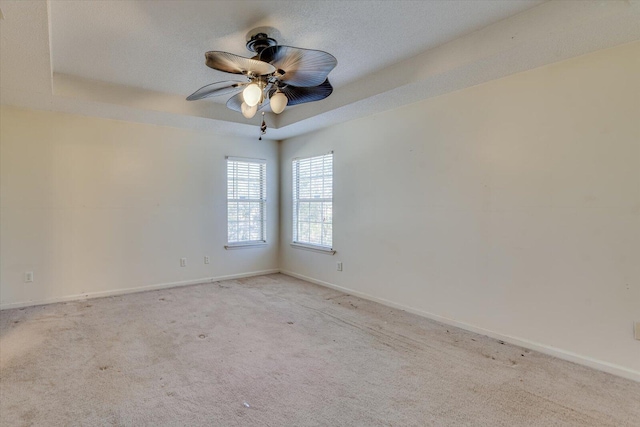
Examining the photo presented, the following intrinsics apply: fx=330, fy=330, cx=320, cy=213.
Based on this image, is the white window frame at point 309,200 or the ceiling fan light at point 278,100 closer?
the ceiling fan light at point 278,100

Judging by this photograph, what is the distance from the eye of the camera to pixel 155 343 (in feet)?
9.32

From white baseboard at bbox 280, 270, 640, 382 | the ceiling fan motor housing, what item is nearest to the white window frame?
white baseboard at bbox 280, 270, 640, 382

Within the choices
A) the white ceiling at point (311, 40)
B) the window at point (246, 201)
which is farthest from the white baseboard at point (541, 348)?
the window at point (246, 201)

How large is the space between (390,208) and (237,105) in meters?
2.08

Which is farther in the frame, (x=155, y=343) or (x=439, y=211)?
(x=439, y=211)

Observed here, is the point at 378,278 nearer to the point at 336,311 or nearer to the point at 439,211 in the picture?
the point at 336,311

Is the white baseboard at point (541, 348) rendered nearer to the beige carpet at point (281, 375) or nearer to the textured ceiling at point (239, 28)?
the beige carpet at point (281, 375)

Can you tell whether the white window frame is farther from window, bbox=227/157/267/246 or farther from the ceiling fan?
the ceiling fan

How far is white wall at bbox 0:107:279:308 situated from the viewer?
3.81 metres

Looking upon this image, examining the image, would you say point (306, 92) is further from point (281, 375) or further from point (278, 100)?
point (281, 375)

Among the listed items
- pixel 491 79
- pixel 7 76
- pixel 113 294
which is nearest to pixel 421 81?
pixel 491 79

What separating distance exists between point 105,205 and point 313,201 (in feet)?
9.17

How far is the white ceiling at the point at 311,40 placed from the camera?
2.14 metres

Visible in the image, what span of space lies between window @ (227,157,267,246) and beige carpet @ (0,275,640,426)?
195cm
